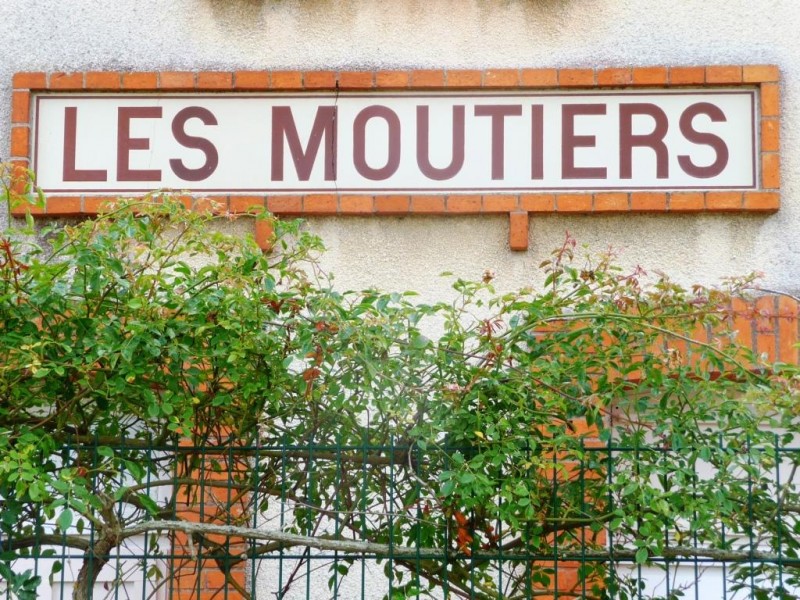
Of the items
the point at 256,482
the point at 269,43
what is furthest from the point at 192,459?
the point at 269,43

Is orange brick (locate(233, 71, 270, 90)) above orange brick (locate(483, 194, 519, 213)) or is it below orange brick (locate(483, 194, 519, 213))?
above

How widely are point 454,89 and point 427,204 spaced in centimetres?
60

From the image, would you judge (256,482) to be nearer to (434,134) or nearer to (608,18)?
(434,134)

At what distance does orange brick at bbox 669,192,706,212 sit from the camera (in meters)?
5.64

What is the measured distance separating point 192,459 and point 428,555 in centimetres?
83

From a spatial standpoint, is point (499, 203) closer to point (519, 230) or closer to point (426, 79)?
point (519, 230)

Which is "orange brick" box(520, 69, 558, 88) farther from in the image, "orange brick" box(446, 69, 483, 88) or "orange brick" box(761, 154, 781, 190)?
"orange brick" box(761, 154, 781, 190)

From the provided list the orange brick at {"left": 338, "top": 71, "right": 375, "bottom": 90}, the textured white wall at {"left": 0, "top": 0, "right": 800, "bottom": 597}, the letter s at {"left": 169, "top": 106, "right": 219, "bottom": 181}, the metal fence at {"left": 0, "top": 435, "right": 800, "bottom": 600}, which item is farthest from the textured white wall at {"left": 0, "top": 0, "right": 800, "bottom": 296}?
the metal fence at {"left": 0, "top": 435, "right": 800, "bottom": 600}

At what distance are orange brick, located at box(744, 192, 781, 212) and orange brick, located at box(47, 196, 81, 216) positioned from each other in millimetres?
3166

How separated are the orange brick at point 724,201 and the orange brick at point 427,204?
1.26 meters

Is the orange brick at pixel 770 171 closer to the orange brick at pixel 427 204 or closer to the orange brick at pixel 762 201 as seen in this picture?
the orange brick at pixel 762 201

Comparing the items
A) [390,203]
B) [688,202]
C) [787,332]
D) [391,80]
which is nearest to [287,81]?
[391,80]

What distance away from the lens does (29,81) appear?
5.86m

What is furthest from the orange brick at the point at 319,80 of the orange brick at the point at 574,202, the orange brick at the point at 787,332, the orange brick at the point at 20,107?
the orange brick at the point at 787,332
